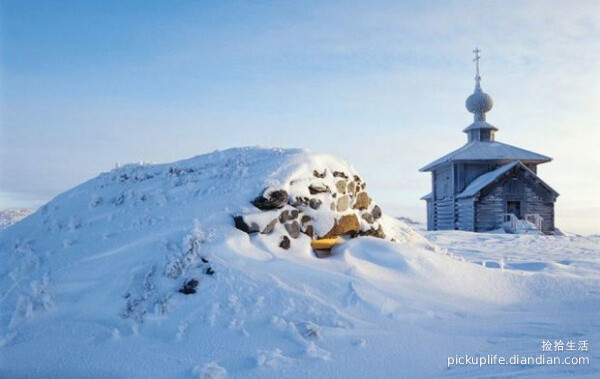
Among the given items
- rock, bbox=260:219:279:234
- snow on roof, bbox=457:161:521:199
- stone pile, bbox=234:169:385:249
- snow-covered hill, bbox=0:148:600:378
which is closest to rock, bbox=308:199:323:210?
stone pile, bbox=234:169:385:249

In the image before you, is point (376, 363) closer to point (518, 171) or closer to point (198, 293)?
point (198, 293)

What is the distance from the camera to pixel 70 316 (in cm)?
480

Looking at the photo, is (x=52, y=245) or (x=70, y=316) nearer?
(x=70, y=316)

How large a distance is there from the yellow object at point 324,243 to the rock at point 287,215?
1.48ft

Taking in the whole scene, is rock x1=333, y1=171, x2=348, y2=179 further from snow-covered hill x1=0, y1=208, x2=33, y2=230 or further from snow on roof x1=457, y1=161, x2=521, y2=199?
snow on roof x1=457, y1=161, x2=521, y2=199

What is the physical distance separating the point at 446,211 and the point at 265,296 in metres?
23.8

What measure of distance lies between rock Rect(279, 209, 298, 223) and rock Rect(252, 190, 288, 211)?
0.11 m

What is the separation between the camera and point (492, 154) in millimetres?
25109

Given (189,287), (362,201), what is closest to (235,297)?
(189,287)

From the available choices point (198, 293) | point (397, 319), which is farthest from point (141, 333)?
point (397, 319)

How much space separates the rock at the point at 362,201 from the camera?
7415 mm

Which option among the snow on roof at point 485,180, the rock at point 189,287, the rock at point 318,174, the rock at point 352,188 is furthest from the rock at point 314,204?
the snow on roof at point 485,180

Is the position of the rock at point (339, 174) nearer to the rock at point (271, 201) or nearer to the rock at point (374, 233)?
the rock at point (374, 233)

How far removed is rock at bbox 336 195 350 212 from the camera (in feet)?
22.6
